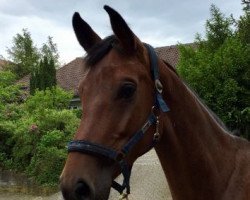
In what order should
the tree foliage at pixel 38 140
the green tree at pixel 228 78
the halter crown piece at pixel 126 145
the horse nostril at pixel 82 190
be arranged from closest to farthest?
the horse nostril at pixel 82 190 < the halter crown piece at pixel 126 145 < the tree foliage at pixel 38 140 < the green tree at pixel 228 78

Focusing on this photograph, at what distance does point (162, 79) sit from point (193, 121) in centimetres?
35

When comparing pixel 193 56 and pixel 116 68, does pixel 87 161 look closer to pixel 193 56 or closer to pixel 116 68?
pixel 116 68

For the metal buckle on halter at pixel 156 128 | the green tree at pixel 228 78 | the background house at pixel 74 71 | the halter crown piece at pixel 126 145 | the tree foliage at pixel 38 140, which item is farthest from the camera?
the background house at pixel 74 71

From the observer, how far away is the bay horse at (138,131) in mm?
2240

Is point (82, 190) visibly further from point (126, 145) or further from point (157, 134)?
point (157, 134)

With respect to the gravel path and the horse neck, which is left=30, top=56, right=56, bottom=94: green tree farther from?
the horse neck

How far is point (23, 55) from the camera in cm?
4203

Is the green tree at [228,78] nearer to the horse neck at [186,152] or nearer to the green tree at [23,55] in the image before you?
the horse neck at [186,152]

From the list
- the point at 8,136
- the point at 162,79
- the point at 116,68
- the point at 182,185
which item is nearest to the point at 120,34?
the point at 116,68

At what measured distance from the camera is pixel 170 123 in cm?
267

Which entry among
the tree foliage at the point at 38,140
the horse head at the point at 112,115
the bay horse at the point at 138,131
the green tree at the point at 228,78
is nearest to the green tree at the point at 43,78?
the tree foliage at the point at 38,140

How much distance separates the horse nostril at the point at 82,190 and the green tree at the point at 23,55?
40.5 meters

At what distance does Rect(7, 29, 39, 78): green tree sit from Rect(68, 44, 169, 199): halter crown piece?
4015cm

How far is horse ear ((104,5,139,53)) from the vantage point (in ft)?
7.91
